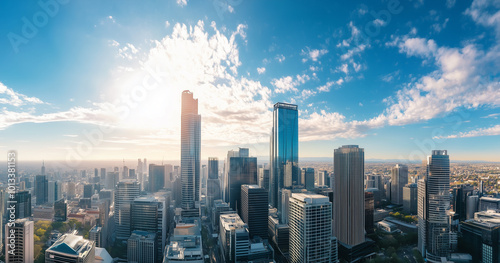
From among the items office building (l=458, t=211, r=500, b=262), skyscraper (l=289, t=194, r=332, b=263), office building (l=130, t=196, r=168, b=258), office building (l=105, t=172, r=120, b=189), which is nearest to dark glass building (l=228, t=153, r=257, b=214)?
office building (l=130, t=196, r=168, b=258)

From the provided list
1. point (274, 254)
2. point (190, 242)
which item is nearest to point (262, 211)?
point (274, 254)

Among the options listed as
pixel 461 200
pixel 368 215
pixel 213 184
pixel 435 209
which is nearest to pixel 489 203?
pixel 461 200

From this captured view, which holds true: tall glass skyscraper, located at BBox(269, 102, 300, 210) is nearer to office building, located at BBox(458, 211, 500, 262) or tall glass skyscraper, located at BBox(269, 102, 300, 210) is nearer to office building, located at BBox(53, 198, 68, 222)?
office building, located at BBox(458, 211, 500, 262)

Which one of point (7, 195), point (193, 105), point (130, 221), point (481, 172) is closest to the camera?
point (7, 195)

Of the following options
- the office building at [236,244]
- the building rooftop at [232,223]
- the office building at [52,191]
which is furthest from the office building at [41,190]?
the office building at [236,244]

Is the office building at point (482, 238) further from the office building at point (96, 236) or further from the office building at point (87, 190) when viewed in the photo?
the office building at point (87, 190)

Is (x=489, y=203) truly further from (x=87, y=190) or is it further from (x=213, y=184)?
(x=87, y=190)

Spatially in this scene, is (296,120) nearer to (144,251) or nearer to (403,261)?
(403,261)

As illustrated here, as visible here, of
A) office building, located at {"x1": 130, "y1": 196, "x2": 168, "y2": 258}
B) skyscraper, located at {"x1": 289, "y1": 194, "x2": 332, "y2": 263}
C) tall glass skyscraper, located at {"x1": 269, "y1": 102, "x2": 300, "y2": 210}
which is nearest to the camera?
skyscraper, located at {"x1": 289, "y1": 194, "x2": 332, "y2": 263}
